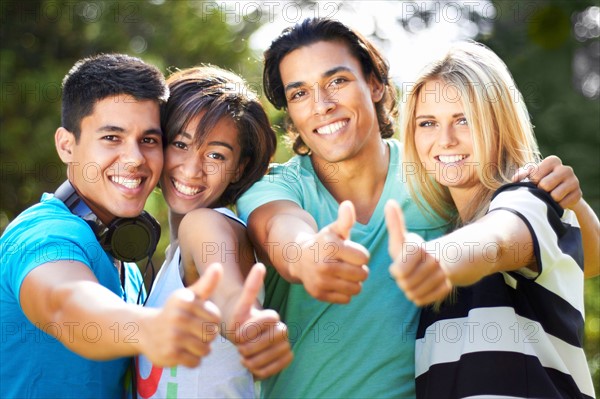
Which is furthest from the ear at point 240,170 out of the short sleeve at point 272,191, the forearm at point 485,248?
the forearm at point 485,248

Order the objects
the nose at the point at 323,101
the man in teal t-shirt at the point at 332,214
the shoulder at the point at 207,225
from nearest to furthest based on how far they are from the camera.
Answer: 1. the shoulder at the point at 207,225
2. the man in teal t-shirt at the point at 332,214
3. the nose at the point at 323,101

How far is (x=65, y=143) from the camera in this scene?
269 cm

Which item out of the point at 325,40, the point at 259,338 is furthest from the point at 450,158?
the point at 259,338

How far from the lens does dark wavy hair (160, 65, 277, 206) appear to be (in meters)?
2.63

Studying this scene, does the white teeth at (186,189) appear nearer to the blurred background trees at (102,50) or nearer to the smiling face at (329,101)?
the smiling face at (329,101)

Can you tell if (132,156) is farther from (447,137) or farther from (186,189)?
(447,137)

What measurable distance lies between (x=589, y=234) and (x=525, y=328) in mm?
619

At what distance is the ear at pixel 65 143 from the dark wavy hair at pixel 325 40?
791 mm

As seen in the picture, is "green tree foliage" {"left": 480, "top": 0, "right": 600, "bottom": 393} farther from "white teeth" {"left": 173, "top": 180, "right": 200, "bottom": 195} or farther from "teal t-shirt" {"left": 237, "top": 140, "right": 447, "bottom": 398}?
"white teeth" {"left": 173, "top": 180, "right": 200, "bottom": 195}

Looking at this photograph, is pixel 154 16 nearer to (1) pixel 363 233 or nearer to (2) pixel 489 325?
(1) pixel 363 233

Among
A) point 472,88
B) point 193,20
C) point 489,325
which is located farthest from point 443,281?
point 193,20

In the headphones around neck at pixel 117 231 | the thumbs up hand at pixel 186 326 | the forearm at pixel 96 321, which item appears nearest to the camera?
the thumbs up hand at pixel 186 326

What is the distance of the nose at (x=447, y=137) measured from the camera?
2.39 metres

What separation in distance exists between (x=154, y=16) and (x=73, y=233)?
424 cm
